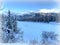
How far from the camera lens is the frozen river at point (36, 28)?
1.25 m

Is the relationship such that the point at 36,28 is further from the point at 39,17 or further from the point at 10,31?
the point at 10,31

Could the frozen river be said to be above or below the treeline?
below

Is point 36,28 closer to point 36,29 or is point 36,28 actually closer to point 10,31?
point 36,29

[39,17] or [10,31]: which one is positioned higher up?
[39,17]

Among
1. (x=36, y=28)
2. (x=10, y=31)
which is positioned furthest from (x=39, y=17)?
(x=10, y=31)

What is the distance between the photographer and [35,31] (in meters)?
1.25

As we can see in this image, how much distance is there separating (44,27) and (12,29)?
14.5 inches

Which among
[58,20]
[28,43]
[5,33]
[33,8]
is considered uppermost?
[33,8]

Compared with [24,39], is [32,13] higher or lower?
higher

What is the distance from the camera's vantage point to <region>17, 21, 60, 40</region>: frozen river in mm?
1250

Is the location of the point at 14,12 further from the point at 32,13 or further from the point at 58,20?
the point at 58,20

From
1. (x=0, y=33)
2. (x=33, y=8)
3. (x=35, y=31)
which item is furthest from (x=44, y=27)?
(x=0, y=33)

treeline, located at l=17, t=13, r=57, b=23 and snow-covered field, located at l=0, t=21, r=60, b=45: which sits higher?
treeline, located at l=17, t=13, r=57, b=23

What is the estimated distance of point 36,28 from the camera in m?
1.25
